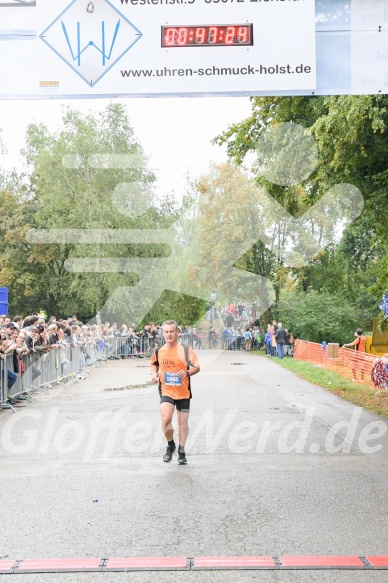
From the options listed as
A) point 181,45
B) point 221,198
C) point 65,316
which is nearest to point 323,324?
point 221,198

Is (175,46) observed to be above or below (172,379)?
above

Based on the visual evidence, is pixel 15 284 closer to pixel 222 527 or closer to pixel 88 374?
pixel 88 374

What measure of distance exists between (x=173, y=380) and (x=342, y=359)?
58.8 ft

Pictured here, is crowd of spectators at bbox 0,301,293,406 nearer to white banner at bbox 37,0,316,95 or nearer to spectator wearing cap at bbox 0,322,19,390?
spectator wearing cap at bbox 0,322,19,390

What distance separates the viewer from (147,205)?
52656mm

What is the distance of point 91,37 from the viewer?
9.03 m

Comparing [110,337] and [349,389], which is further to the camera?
[110,337]

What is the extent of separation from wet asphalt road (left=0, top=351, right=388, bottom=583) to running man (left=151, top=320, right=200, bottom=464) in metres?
0.39

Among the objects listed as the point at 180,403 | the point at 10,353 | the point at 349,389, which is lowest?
the point at 349,389

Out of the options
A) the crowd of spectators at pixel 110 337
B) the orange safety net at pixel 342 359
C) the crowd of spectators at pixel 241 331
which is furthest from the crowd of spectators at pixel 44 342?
the crowd of spectators at pixel 241 331

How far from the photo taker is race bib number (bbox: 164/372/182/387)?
32.7ft

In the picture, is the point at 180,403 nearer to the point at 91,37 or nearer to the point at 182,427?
the point at 182,427

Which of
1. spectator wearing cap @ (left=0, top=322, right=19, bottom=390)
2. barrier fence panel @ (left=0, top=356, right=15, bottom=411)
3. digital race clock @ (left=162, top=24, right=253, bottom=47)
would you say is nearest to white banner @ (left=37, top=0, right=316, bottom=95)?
digital race clock @ (left=162, top=24, right=253, bottom=47)

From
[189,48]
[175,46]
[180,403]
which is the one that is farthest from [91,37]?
[180,403]
